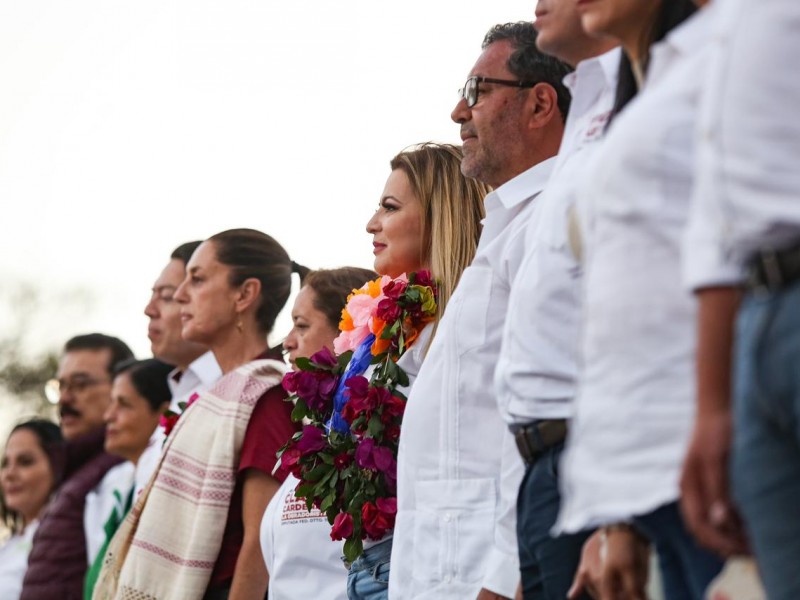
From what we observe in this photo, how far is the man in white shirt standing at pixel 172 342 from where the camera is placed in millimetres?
7504

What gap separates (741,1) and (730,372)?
0.57m

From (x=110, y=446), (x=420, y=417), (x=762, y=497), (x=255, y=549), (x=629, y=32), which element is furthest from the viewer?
(x=110, y=446)

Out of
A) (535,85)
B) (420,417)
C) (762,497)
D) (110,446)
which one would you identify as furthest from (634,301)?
(110,446)

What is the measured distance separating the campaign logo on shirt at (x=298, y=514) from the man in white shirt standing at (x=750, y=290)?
319cm

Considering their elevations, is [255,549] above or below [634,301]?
below

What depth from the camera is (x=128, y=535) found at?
596 cm

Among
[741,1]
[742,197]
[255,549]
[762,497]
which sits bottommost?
[255,549]

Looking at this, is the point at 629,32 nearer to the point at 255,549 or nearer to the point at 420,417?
the point at 420,417

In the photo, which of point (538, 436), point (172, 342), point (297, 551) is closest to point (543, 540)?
point (538, 436)

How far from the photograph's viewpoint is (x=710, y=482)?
2062 millimetres

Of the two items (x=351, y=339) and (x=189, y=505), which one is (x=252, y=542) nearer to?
(x=189, y=505)

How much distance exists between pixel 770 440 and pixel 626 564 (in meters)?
0.67

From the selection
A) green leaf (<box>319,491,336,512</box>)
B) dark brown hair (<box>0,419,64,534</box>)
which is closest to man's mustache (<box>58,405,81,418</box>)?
dark brown hair (<box>0,419,64,534</box>)

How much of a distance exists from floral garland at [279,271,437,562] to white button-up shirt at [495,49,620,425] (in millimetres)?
1420
